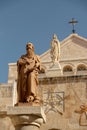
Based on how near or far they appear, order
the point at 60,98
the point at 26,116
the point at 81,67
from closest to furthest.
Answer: the point at 26,116
the point at 60,98
the point at 81,67

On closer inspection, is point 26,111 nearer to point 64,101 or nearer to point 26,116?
point 26,116

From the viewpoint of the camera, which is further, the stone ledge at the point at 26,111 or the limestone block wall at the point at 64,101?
the limestone block wall at the point at 64,101

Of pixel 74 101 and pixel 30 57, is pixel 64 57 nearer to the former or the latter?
pixel 74 101

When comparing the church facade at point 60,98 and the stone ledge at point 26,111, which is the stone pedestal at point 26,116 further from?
the church facade at point 60,98

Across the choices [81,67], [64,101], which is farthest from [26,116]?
[81,67]

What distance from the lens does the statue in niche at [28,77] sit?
860 centimetres

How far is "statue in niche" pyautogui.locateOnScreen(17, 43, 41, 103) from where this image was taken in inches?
339

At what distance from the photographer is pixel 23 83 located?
8.77 m

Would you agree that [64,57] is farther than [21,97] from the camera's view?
Yes

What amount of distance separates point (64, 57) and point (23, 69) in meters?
26.6

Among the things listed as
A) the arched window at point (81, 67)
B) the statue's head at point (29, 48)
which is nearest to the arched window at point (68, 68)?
the arched window at point (81, 67)

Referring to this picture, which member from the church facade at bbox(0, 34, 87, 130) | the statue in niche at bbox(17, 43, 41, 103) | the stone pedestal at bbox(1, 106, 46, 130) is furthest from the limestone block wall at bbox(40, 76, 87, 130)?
the stone pedestal at bbox(1, 106, 46, 130)

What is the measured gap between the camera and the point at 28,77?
28.7 feet

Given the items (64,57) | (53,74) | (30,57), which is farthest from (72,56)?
(30,57)
